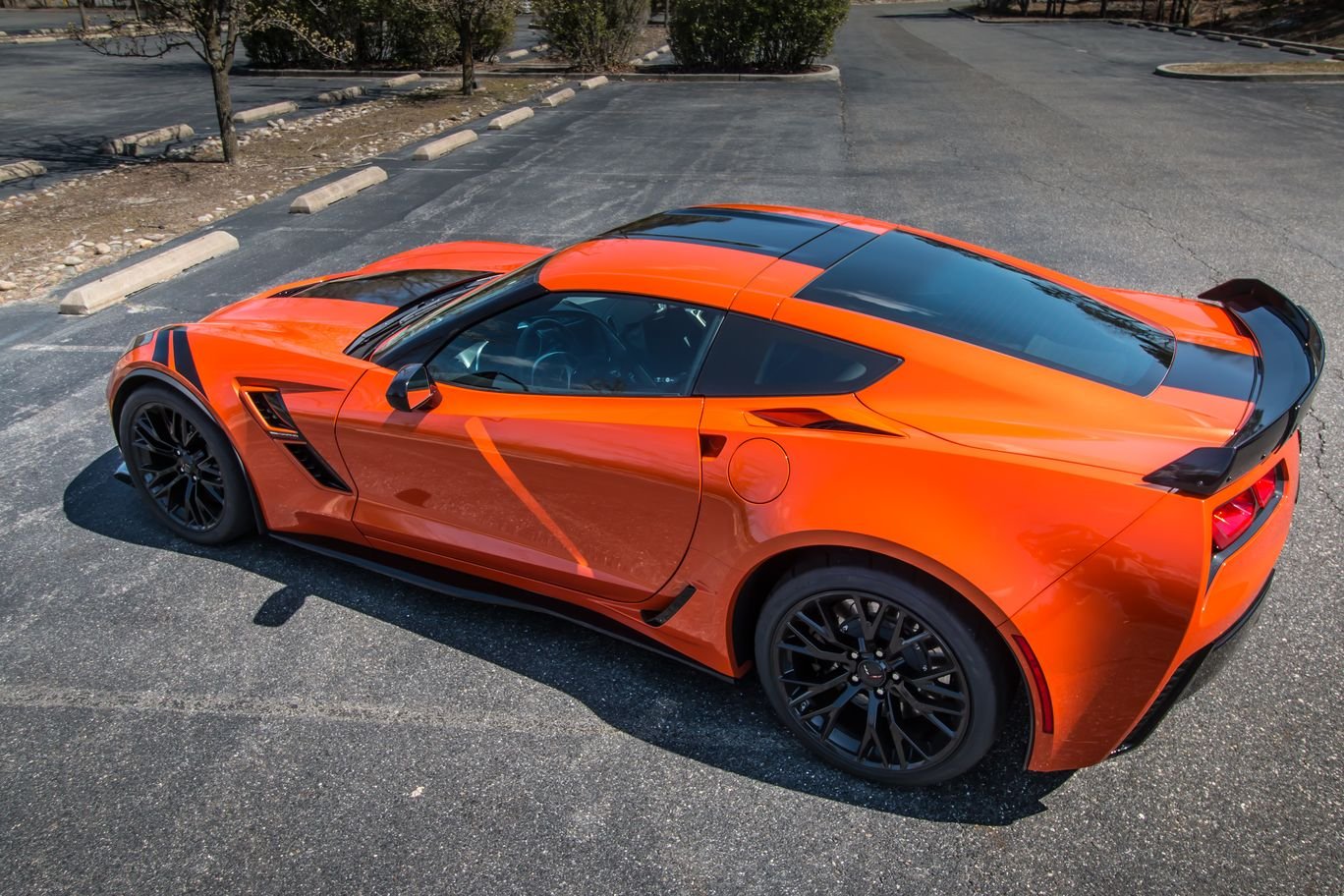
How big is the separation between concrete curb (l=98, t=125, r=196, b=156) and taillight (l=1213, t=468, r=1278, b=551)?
14135 mm

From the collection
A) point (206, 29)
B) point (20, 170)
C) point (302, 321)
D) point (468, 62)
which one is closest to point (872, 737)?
point (302, 321)

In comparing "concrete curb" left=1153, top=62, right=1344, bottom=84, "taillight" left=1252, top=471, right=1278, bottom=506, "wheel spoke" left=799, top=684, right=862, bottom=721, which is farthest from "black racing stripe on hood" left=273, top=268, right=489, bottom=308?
"concrete curb" left=1153, top=62, right=1344, bottom=84

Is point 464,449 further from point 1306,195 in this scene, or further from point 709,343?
point 1306,195

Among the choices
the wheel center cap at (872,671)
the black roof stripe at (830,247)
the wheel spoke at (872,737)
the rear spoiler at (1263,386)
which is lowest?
the wheel spoke at (872,737)

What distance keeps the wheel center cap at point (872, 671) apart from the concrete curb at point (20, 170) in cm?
1265

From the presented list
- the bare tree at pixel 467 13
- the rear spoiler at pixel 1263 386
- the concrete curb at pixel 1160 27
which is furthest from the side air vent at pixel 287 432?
the concrete curb at pixel 1160 27

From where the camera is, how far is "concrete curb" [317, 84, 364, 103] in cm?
1736

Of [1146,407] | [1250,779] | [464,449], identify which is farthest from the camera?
[464,449]

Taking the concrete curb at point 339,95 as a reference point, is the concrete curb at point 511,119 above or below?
below

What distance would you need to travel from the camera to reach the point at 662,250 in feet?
10.6

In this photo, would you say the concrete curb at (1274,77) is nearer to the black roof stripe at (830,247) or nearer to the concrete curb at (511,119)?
the concrete curb at (511,119)

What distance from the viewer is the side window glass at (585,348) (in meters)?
2.91

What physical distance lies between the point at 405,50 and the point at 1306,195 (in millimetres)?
19494

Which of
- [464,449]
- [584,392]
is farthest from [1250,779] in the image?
[464,449]
